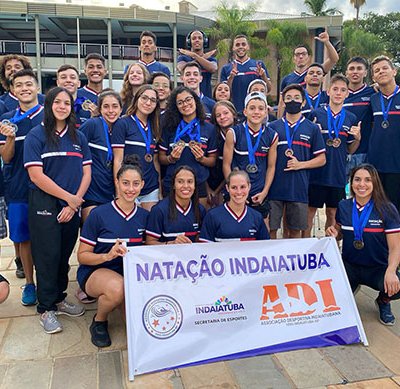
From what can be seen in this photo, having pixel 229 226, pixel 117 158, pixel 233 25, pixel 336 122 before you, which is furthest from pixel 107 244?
pixel 233 25

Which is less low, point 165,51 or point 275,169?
point 165,51

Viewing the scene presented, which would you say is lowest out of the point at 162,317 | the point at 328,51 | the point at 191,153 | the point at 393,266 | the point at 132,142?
the point at 162,317

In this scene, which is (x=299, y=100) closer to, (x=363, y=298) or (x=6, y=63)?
(x=363, y=298)

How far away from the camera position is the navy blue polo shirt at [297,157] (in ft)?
15.4

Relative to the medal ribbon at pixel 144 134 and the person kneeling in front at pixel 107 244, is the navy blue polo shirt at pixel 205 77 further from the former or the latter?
the person kneeling in front at pixel 107 244

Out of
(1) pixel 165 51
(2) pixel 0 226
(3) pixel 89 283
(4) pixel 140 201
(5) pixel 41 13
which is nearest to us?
(3) pixel 89 283

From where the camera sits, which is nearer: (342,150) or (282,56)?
(342,150)

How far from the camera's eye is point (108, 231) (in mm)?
3580

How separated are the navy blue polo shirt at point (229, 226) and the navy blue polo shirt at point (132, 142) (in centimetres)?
86

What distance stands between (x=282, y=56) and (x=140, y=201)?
2635 cm

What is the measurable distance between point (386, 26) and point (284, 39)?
67.2 feet

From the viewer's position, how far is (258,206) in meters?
4.50

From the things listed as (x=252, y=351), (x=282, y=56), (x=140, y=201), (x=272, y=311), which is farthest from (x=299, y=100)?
(x=282, y=56)

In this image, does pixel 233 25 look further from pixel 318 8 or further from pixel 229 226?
pixel 229 226
